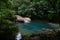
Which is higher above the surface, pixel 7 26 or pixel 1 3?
pixel 1 3

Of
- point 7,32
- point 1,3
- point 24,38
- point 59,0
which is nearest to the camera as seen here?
point 1,3

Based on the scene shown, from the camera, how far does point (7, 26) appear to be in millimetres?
8812

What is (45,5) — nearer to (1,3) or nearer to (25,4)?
(25,4)

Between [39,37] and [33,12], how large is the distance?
37.2ft

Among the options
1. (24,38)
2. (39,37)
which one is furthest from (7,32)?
(39,37)

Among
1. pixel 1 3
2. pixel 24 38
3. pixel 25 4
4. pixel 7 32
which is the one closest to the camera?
pixel 1 3

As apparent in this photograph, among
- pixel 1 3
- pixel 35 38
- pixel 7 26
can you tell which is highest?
pixel 1 3

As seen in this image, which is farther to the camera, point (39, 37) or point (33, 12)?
point (33, 12)

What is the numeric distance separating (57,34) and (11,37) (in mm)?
2672

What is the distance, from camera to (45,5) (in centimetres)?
2069

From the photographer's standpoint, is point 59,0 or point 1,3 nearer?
point 1,3

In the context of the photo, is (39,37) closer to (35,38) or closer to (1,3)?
(35,38)

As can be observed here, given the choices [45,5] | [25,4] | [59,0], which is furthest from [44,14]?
[59,0]

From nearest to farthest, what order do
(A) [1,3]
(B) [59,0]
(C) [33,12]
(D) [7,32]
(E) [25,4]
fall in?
(A) [1,3] → (D) [7,32] → (B) [59,0] → (C) [33,12] → (E) [25,4]
